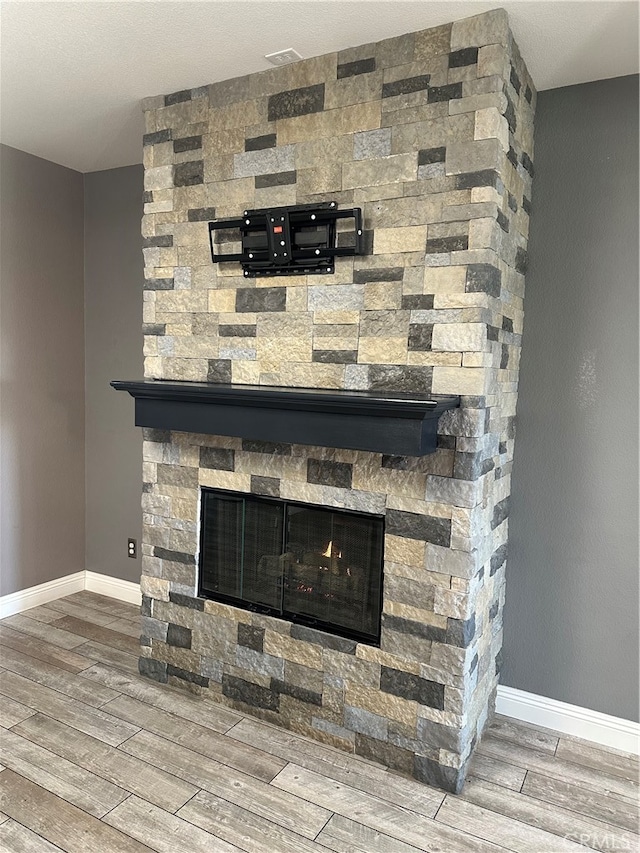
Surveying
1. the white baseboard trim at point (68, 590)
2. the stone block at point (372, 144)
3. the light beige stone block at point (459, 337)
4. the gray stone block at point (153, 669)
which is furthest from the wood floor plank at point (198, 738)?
the stone block at point (372, 144)

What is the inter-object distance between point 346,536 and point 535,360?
108 cm

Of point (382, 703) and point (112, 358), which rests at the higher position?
point (112, 358)

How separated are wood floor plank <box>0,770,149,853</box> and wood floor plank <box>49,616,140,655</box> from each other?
1051 mm

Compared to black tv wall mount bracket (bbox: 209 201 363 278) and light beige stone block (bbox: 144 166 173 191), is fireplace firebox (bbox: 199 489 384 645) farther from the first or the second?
light beige stone block (bbox: 144 166 173 191)

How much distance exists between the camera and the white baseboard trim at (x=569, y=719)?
251 cm

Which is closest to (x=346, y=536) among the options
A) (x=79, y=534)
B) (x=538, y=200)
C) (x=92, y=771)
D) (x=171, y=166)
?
(x=92, y=771)

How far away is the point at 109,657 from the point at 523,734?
1987mm

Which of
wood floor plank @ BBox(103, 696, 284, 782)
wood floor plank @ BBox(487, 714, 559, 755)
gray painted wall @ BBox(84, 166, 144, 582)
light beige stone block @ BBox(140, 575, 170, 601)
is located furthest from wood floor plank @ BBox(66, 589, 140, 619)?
wood floor plank @ BBox(487, 714, 559, 755)

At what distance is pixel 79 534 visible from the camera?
4.05 meters

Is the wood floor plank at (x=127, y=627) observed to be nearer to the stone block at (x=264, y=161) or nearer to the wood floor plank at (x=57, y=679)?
the wood floor plank at (x=57, y=679)

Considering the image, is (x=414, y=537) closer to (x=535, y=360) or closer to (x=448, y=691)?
(x=448, y=691)

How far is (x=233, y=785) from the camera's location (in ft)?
7.22

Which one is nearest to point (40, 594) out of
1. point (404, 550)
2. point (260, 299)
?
point (260, 299)

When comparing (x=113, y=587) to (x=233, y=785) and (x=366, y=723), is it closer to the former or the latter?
(x=233, y=785)
